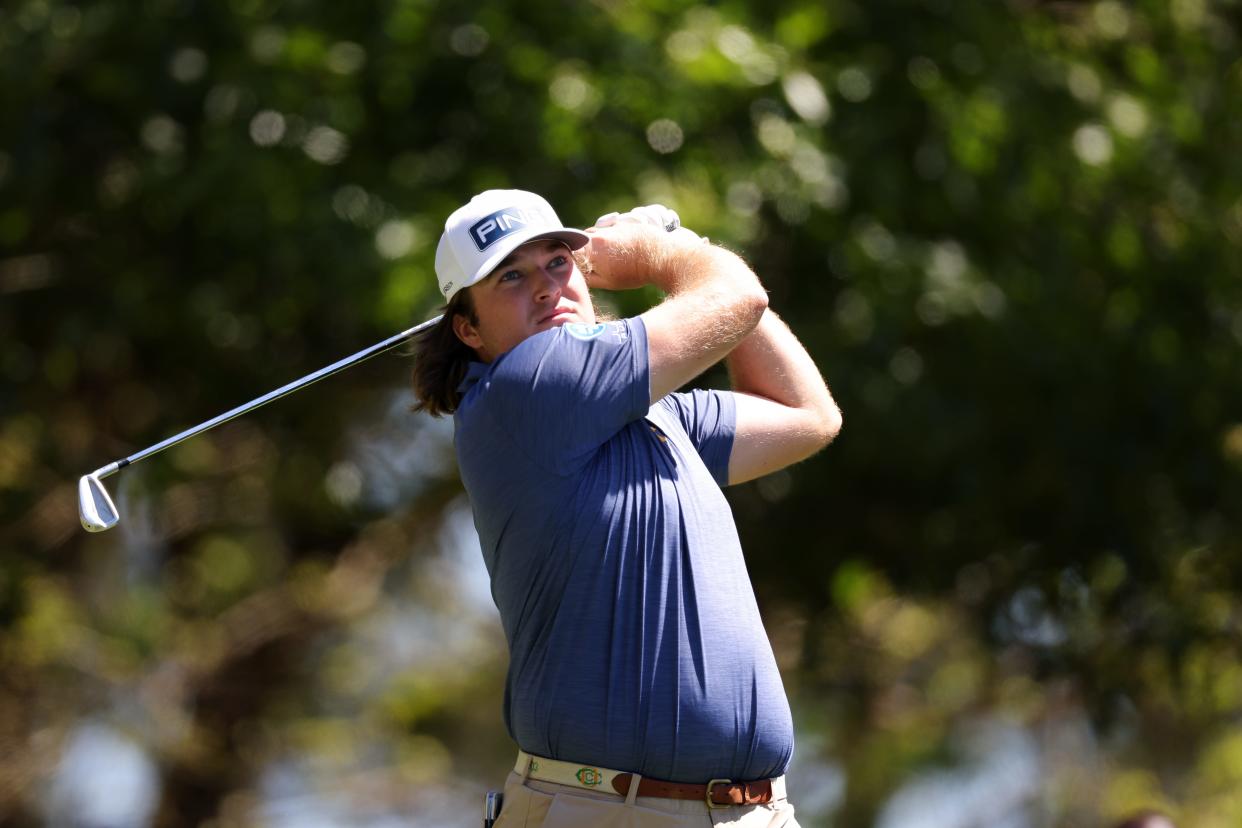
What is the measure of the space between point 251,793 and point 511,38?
21.6 feet

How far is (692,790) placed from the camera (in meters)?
3.48

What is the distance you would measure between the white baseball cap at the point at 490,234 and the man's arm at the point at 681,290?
0.40 feet

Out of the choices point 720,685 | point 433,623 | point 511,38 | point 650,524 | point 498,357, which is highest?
point 433,623

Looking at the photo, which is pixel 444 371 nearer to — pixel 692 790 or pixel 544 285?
pixel 544 285

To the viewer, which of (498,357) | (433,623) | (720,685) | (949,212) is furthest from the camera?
(433,623)

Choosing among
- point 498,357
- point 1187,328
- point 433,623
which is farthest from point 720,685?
point 433,623

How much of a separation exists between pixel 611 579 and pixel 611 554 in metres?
0.05

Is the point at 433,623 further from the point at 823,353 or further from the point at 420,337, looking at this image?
the point at 420,337

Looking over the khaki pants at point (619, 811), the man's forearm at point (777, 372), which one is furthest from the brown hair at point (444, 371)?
the khaki pants at point (619, 811)

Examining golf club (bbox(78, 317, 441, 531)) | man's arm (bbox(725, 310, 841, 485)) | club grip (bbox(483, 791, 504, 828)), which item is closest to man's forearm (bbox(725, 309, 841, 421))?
man's arm (bbox(725, 310, 841, 485))

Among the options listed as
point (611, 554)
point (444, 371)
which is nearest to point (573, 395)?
point (611, 554)

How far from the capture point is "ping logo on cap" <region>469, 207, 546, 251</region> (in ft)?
12.4

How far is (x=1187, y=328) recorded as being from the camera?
359 inches

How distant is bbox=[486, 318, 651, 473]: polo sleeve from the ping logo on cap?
0.31m
